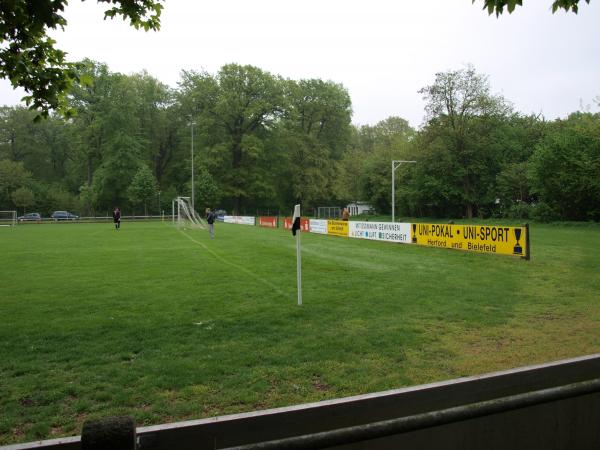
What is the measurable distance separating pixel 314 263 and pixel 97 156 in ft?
193

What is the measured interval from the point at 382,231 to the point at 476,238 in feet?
21.6

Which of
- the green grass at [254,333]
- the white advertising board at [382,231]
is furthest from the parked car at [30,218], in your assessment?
the green grass at [254,333]

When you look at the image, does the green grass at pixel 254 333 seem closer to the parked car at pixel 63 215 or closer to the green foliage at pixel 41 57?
the green foliage at pixel 41 57

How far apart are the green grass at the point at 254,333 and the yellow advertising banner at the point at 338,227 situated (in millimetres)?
13390

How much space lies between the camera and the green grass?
486cm

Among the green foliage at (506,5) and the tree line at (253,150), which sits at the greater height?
the tree line at (253,150)

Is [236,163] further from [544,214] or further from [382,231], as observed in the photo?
[382,231]

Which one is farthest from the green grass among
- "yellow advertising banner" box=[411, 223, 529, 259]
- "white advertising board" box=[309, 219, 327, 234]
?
"white advertising board" box=[309, 219, 327, 234]

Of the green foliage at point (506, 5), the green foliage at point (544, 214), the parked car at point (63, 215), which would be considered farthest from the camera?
the parked car at point (63, 215)

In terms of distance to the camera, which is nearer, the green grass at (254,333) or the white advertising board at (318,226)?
the green grass at (254,333)

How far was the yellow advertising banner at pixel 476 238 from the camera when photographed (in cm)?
1571

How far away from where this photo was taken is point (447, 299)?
9.76m

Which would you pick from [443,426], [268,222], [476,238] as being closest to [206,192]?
[268,222]

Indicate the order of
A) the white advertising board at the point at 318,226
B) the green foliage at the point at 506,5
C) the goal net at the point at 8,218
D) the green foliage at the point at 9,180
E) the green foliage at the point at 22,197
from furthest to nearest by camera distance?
the green foliage at the point at 9,180 → the green foliage at the point at 22,197 → the goal net at the point at 8,218 → the white advertising board at the point at 318,226 → the green foliage at the point at 506,5
